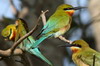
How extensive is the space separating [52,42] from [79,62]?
2221 mm

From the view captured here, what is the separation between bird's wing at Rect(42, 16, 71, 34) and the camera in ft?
10.3

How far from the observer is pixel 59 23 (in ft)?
10.8

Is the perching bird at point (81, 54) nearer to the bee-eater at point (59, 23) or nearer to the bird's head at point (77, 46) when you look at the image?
the bird's head at point (77, 46)

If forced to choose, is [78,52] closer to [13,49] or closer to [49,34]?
[49,34]

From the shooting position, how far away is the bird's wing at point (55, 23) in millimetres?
3128

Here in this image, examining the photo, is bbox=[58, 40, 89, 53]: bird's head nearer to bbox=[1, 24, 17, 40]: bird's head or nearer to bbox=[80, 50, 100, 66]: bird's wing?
bbox=[80, 50, 100, 66]: bird's wing

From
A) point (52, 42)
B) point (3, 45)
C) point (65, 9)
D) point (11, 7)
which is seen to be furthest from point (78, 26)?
point (65, 9)

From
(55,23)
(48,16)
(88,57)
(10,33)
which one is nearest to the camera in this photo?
(88,57)

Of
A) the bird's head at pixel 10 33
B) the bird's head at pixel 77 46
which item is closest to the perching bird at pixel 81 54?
the bird's head at pixel 77 46

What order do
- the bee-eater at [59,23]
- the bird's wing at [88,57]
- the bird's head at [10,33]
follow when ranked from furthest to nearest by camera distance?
the bee-eater at [59,23]
the bird's head at [10,33]
the bird's wing at [88,57]

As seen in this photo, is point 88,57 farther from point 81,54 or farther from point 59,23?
point 59,23

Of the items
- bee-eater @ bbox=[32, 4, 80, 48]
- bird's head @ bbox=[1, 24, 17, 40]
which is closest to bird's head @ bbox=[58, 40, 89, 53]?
bee-eater @ bbox=[32, 4, 80, 48]

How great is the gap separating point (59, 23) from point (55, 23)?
5 cm

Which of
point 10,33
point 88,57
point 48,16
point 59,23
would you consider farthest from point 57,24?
point 48,16
